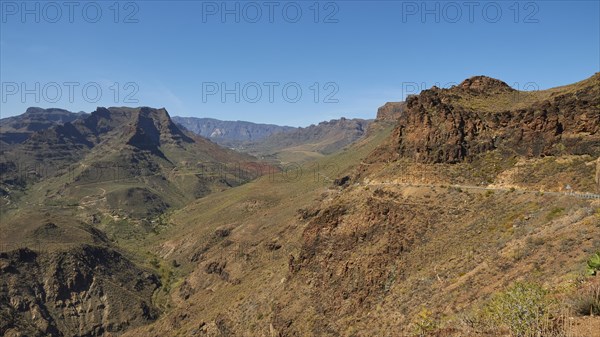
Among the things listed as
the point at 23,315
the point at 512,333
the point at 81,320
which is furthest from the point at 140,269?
the point at 512,333

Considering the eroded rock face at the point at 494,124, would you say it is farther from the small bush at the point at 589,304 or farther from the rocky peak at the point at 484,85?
the small bush at the point at 589,304

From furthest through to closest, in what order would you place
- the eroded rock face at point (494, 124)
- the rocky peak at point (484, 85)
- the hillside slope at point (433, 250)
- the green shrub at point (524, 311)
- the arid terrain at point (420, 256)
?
the rocky peak at point (484, 85), the eroded rock face at point (494, 124), the hillside slope at point (433, 250), the arid terrain at point (420, 256), the green shrub at point (524, 311)

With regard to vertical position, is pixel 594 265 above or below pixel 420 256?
above

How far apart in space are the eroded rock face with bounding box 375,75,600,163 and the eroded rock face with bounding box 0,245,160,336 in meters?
68.7

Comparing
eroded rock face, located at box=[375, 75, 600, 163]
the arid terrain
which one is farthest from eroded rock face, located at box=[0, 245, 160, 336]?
eroded rock face, located at box=[375, 75, 600, 163]

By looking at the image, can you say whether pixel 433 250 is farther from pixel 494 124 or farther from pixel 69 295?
pixel 69 295

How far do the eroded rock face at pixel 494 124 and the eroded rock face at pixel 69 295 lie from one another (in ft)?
225

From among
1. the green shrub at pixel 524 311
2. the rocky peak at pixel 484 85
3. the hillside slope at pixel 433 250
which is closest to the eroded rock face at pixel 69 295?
the hillside slope at pixel 433 250

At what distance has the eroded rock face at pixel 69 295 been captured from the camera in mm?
81500

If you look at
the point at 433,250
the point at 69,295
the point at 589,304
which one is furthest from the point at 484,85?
the point at 69,295

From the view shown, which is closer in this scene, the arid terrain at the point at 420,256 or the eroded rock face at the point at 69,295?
the arid terrain at the point at 420,256

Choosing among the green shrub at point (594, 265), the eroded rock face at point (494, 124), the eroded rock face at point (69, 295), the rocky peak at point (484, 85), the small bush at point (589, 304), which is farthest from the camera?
the eroded rock face at point (69, 295)

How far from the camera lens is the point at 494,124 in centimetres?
5322

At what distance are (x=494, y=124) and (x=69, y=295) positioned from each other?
304 feet
